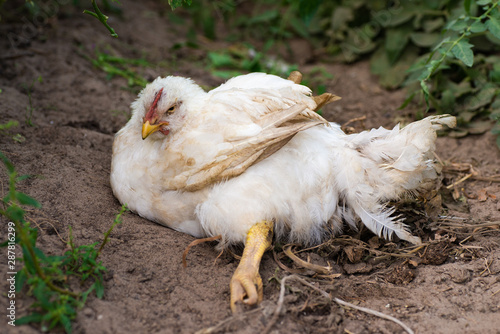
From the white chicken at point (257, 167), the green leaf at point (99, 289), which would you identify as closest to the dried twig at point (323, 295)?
the white chicken at point (257, 167)

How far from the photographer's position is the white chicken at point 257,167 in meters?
2.76

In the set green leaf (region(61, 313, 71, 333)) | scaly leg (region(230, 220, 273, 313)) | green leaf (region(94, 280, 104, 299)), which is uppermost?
green leaf (region(61, 313, 71, 333))

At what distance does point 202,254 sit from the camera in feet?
9.26

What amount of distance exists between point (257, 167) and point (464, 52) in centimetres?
185

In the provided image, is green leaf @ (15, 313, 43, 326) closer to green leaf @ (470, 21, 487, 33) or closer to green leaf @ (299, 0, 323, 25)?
green leaf @ (470, 21, 487, 33)

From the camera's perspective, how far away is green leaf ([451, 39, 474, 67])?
3.35 metres

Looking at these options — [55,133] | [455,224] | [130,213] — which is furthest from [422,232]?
[55,133]

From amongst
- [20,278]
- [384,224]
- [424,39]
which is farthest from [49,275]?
[424,39]

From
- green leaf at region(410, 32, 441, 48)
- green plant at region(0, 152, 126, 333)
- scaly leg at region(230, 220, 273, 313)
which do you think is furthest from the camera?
green leaf at region(410, 32, 441, 48)

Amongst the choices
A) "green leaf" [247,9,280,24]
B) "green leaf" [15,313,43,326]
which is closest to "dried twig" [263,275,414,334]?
"green leaf" [15,313,43,326]

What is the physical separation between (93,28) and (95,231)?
357 centimetres

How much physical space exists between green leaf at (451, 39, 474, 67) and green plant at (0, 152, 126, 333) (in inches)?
112

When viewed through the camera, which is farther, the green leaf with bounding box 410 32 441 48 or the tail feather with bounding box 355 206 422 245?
the green leaf with bounding box 410 32 441 48

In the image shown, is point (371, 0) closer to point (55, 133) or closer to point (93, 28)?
point (93, 28)
